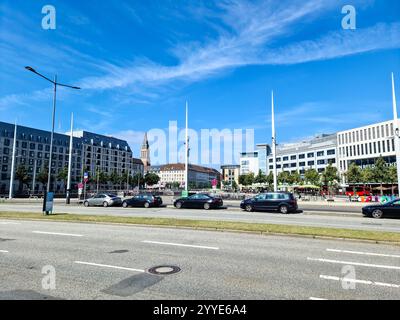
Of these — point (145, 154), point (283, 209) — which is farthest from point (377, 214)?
point (145, 154)

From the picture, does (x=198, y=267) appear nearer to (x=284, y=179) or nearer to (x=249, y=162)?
(x=284, y=179)

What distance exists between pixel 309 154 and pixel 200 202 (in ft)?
314

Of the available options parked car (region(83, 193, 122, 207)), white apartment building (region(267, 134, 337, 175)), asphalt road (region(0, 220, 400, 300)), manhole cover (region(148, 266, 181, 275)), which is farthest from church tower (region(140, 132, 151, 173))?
manhole cover (region(148, 266, 181, 275))

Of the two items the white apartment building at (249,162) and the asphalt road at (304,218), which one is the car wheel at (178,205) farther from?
the white apartment building at (249,162)

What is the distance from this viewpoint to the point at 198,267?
296 inches

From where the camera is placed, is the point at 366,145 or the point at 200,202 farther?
the point at 366,145

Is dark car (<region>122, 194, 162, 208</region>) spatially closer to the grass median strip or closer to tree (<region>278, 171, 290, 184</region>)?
the grass median strip

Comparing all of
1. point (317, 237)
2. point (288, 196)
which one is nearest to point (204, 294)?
point (317, 237)

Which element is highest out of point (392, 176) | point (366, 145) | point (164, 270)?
point (366, 145)

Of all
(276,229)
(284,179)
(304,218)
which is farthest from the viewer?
(284,179)

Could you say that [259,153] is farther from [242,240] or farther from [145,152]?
[242,240]

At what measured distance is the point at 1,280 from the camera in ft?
21.4

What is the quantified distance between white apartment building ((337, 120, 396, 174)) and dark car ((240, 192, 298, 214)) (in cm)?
6385

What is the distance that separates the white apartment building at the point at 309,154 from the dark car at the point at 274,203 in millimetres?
78840
